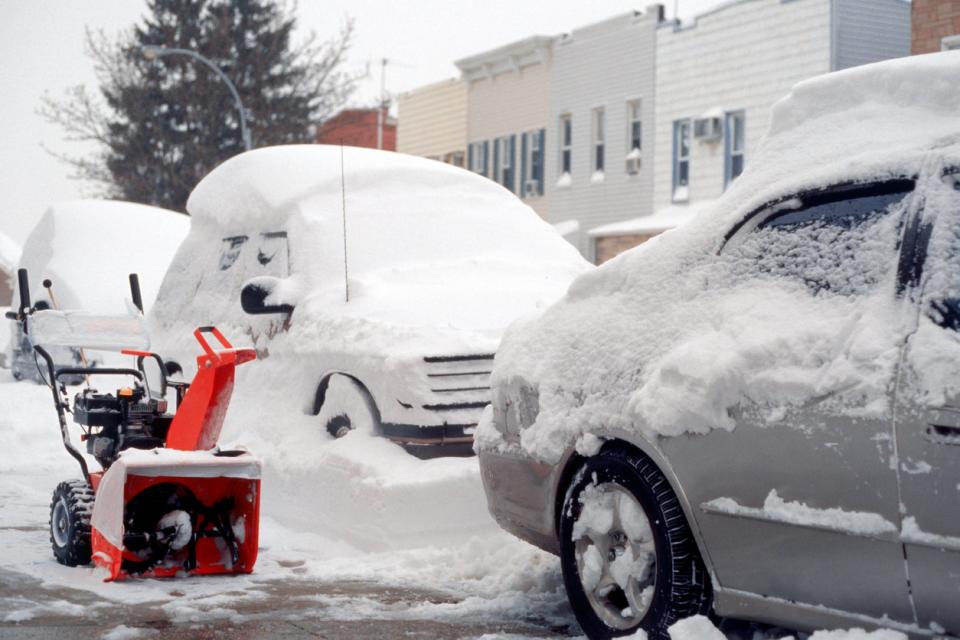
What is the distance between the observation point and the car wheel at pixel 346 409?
7543mm

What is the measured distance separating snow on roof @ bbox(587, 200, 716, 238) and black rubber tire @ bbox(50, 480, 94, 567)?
22.3 metres

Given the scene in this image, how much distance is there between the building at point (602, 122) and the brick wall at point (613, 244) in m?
0.40

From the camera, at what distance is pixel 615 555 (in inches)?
196

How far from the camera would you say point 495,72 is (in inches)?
1491

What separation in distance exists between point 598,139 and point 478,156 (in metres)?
6.58

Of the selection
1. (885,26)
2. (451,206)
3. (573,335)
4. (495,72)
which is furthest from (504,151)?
(573,335)

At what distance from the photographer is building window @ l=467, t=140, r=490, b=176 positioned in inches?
1524

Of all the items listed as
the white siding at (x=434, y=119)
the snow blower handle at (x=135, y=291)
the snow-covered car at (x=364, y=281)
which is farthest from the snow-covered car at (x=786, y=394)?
the white siding at (x=434, y=119)

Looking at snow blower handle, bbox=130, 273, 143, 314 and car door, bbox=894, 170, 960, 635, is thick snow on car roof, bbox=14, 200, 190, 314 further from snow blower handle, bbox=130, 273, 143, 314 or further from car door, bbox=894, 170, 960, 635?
car door, bbox=894, 170, 960, 635

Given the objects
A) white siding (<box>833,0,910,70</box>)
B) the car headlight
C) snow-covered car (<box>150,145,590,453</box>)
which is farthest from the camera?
white siding (<box>833,0,910,70</box>)

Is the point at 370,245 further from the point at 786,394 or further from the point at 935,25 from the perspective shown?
the point at 935,25

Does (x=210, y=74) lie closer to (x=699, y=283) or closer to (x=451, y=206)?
(x=451, y=206)

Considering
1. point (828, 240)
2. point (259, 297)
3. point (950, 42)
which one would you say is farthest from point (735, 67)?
point (828, 240)

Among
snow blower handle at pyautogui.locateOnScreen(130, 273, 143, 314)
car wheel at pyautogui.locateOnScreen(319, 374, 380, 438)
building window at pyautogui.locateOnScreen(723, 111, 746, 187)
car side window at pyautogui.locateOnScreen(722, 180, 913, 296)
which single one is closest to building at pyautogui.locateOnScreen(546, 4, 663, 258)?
building window at pyautogui.locateOnScreen(723, 111, 746, 187)
